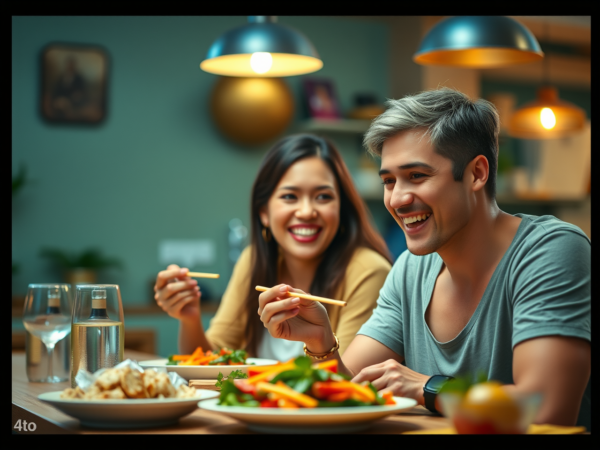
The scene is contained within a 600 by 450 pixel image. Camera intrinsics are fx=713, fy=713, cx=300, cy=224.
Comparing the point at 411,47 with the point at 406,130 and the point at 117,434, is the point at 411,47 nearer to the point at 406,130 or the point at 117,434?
the point at 406,130

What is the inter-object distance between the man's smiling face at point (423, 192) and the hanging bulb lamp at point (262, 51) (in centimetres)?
65

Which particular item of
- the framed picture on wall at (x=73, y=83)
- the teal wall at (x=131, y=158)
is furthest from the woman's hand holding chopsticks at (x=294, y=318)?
the framed picture on wall at (x=73, y=83)

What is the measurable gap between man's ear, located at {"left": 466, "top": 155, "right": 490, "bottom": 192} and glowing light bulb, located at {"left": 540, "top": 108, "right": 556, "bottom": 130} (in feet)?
7.87

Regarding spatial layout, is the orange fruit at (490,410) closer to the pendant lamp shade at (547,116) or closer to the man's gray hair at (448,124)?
the man's gray hair at (448,124)

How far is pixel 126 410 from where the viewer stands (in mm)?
1074

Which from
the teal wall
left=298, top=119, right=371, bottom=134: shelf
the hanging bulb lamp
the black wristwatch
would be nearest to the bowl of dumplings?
the black wristwatch

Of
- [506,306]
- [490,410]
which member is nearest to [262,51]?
[506,306]

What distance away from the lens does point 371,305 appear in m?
2.20

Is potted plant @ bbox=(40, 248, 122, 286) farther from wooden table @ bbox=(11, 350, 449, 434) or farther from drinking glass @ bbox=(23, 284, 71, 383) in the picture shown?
wooden table @ bbox=(11, 350, 449, 434)

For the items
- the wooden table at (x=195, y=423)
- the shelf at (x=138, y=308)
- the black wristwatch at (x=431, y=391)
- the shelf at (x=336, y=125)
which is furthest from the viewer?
the shelf at (x=336, y=125)

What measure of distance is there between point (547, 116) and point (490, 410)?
320cm

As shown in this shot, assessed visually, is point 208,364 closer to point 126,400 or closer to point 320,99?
point 126,400

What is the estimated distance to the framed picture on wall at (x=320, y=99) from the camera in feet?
15.8

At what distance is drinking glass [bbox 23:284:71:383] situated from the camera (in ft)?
5.79
